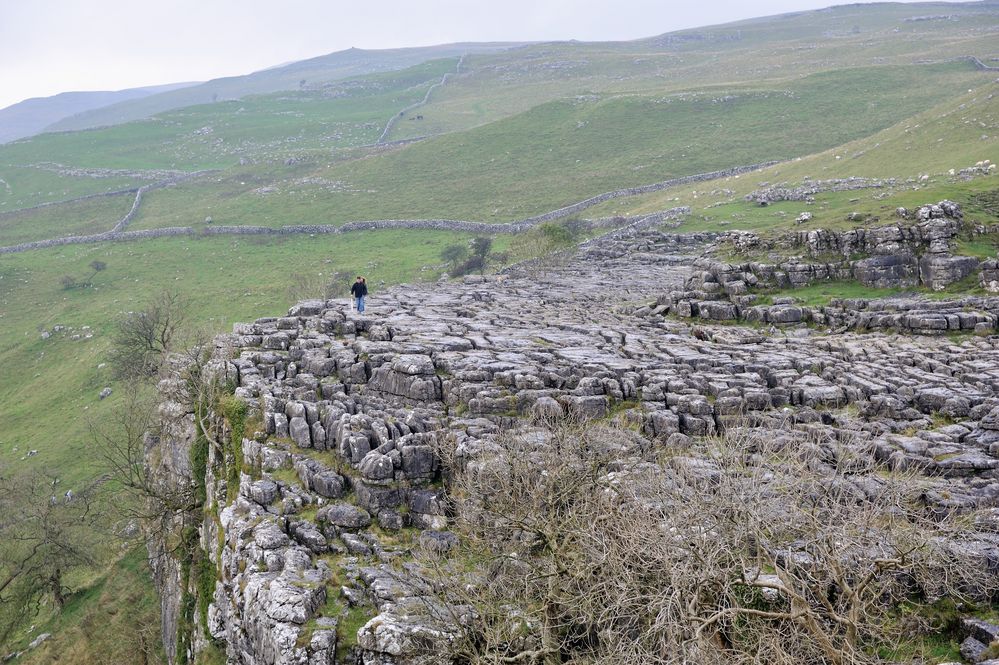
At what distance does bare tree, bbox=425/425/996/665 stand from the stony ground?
1712mm

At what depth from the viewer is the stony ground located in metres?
23.3

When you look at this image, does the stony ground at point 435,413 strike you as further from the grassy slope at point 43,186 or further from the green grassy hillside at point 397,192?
the grassy slope at point 43,186

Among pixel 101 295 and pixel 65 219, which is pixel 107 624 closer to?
pixel 101 295

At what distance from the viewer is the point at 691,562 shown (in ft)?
59.4

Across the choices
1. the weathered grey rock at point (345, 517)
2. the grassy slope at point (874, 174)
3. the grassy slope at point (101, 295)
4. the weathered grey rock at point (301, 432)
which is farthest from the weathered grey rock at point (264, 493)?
the grassy slope at point (874, 174)

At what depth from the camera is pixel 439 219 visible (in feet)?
405

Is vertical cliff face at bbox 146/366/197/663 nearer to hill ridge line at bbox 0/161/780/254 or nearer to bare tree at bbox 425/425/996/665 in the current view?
bare tree at bbox 425/425/996/665

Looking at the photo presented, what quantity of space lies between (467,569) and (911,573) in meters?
13.1

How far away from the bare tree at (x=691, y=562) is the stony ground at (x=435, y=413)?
171 centimetres

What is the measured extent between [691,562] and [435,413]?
16.2 meters

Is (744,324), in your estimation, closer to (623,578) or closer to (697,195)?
(623,578)

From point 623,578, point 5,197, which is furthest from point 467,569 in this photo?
point 5,197

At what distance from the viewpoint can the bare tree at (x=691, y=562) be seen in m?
17.2

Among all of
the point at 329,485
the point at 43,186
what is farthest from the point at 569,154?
the point at 329,485
